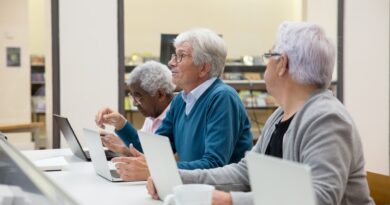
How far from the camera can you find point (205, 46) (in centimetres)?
272

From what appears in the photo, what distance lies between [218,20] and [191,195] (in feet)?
16.9

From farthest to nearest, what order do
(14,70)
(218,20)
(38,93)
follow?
(218,20) < (14,70) < (38,93)

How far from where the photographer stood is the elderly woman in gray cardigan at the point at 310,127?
1576 millimetres

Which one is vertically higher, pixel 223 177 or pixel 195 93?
pixel 195 93

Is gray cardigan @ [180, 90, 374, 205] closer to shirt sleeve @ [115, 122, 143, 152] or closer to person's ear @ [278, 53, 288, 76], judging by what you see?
person's ear @ [278, 53, 288, 76]

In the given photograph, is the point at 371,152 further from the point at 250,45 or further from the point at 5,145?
the point at 5,145

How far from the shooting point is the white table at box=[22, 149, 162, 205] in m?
2.04

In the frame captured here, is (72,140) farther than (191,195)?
Yes

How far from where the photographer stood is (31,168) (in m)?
1.23

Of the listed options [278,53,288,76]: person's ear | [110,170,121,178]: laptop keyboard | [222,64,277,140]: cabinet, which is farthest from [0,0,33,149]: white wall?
[278,53,288,76]: person's ear

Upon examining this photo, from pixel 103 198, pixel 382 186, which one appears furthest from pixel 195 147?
pixel 382 186

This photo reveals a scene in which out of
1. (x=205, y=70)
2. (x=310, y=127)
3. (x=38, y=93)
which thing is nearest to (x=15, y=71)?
(x=38, y=93)

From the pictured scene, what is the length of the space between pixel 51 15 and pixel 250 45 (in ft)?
7.92

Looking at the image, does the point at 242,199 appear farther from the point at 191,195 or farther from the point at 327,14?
the point at 327,14
